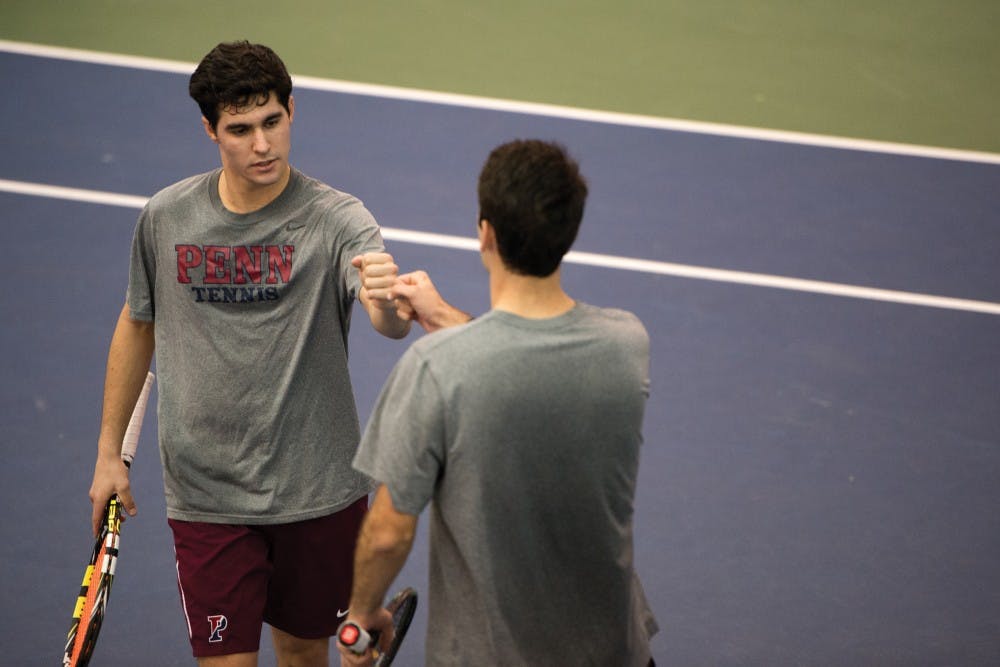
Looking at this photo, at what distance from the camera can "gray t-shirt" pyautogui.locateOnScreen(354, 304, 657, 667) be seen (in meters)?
2.83

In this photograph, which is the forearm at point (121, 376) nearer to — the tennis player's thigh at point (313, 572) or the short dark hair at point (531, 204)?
the tennis player's thigh at point (313, 572)

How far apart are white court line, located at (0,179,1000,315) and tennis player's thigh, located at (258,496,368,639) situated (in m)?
→ 3.69

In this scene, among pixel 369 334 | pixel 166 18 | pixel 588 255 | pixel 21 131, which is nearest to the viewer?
pixel 369 334

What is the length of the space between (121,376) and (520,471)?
1615mm

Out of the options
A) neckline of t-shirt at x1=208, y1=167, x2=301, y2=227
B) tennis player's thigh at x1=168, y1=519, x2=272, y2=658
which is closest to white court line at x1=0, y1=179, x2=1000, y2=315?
neckline of t-shirt at x1=208, y1=167, x2=301, y2=227

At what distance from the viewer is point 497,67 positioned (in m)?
9.45

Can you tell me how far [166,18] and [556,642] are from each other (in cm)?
791

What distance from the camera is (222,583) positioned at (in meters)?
3.93

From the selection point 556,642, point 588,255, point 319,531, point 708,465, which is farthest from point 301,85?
point 556,642

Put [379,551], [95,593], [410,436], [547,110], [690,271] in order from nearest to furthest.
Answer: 1. [410,436]
2. [379,551]
3. [95,593]
4. [690,271]
5. [547,110]

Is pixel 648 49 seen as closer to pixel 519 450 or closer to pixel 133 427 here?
pixel 133 427

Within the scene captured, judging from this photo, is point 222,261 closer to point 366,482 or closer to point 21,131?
point 366,482

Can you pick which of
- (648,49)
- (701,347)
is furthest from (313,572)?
(648,49)

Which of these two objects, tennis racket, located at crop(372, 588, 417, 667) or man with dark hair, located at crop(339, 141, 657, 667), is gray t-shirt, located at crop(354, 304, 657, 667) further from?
tennis racket, located at crop(372, 588, 417, 667)
